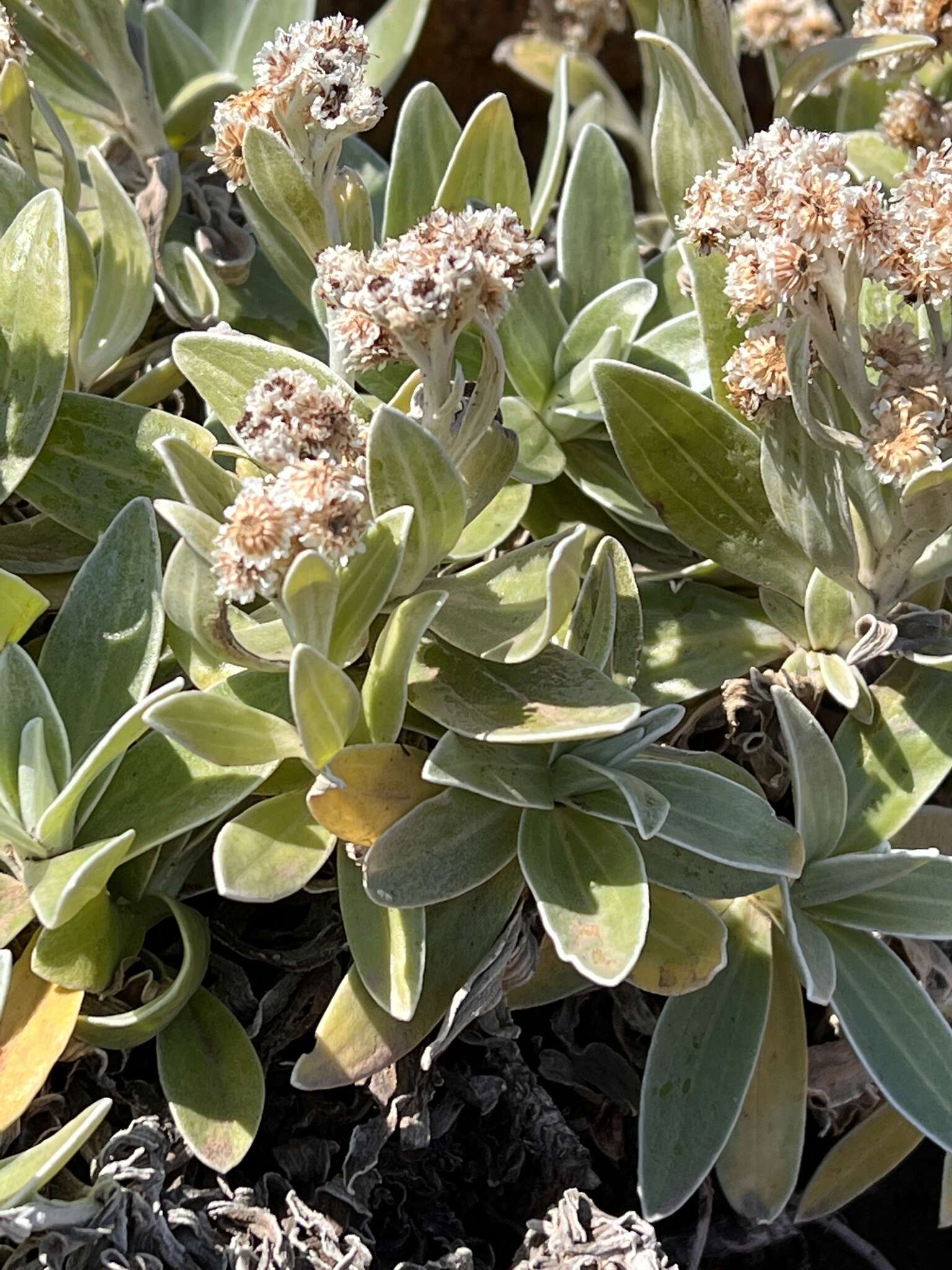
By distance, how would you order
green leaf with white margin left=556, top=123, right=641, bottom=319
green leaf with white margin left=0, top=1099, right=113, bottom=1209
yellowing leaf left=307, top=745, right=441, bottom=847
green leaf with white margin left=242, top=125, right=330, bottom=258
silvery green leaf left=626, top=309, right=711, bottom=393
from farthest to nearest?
green leaf with white margin left=556, top=123, right=641, bottom=319
silvery green leaf left=626, top=309, right=711, bottom=393
green leaf with white margin left=242, top=125, right=330, bottom=258
yellowing leaf left=307, top=745, right=441, bottom=847
green leaf with white margin left=0, top=1099, right=113, bottom=1209

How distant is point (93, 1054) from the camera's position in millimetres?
1032

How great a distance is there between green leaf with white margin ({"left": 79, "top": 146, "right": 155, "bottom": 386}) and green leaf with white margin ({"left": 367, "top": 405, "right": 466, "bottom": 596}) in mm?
416

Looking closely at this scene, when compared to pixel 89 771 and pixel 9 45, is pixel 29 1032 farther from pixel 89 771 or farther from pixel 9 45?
pixel 9 45

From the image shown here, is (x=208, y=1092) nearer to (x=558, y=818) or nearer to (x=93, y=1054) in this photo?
(x=93, y=1054)

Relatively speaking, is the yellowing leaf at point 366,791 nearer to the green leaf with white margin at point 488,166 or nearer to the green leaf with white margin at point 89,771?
the green leaf with white margin at point 89,771

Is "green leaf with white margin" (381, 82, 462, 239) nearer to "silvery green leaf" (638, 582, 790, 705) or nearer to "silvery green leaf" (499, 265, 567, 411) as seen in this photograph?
"silvery green leaf" (499, 265, 567, 411)

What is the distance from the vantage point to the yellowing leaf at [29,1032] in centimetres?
93

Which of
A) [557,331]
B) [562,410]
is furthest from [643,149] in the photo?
[562,410]

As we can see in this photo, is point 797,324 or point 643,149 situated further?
point 643,149

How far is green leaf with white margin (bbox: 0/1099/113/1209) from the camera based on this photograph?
81 centimetres

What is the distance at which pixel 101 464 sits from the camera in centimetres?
109

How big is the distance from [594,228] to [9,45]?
594mm

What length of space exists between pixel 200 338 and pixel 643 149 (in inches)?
40.8

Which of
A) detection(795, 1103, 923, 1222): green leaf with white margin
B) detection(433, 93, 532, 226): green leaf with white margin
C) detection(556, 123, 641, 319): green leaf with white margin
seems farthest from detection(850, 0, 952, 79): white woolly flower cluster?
detection(795, 1103, 923, 1222): green leaf with white margin
